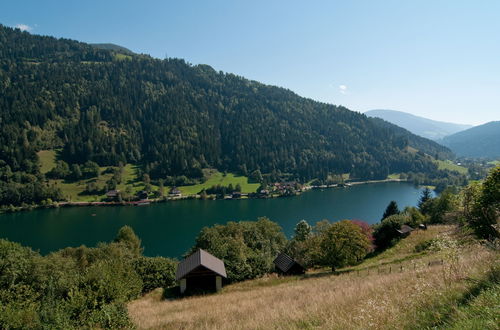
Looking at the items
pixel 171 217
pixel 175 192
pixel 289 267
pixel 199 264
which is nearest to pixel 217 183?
pixel 175 192

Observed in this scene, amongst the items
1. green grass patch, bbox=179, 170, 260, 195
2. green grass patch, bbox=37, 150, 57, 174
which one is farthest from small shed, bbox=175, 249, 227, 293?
green grass patch, bbox=37, 150, 57, 174

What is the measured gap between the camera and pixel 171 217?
123 meters

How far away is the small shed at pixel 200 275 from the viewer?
88.7ft

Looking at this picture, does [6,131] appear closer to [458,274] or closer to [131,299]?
[131,299]

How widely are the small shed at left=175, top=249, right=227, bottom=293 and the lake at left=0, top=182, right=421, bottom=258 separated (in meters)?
53.4

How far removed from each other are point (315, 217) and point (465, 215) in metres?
99.1

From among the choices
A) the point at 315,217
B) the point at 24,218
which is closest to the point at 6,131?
the point at 24,218

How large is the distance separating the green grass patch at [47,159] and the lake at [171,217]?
49760mm

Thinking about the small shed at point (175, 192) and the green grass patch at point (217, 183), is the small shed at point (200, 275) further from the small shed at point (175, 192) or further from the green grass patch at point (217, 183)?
the green grass patch at point (217, 183)

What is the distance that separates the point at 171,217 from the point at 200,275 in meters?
100

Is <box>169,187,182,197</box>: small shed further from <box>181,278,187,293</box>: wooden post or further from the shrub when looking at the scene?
<box>181,278,187,293</box>: wooden post

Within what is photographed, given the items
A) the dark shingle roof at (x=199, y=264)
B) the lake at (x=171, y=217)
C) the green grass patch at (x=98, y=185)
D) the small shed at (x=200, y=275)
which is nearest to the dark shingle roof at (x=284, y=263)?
the dark shingle roof at (x=199, y=264)

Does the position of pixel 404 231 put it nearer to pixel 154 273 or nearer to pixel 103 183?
pixel 154 273

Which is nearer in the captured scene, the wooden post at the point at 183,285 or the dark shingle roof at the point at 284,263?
the wooden post at the point at 183,285
